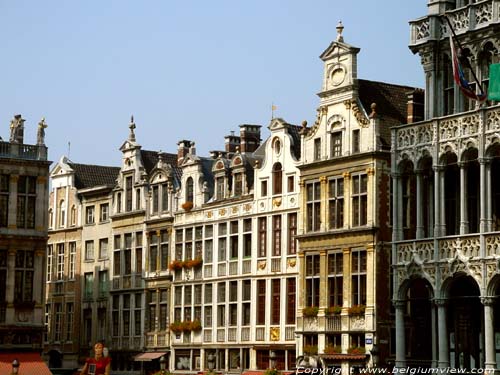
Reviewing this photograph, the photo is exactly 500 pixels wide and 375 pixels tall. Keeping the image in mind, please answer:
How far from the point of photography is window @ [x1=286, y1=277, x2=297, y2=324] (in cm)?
5022

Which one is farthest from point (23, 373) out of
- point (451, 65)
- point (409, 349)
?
point (451, 65)

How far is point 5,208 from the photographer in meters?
54.6

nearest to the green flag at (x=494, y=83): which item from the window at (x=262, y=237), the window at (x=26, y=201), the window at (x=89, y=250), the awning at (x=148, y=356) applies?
the window at (x=262, y=237)

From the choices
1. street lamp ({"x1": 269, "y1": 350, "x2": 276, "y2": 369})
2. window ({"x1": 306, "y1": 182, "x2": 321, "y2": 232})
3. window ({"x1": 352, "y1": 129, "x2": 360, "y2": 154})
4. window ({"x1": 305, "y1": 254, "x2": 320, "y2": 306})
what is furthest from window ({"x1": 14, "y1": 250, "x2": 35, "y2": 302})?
window ({"x1": 352, "y1": 129, "x2": 360, "y2": 154})

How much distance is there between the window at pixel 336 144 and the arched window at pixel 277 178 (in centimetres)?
339

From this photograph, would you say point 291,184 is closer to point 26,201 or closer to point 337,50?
point 337,50

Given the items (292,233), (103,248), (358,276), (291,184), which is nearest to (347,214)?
(358,276)

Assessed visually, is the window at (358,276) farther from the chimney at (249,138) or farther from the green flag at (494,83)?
the chimney at (249,138)

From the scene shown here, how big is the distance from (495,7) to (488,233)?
21.9 feet

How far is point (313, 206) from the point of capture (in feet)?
161

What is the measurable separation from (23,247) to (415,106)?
17.4 m

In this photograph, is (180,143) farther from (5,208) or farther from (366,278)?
(366,278)

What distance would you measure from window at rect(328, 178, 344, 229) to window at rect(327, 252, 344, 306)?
3.49 ft

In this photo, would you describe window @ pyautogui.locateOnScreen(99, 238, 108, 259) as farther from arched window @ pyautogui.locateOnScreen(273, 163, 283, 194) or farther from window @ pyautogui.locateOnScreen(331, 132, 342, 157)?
window @ pyautogui.locateOnScreen(331, 132, 342, 157)
